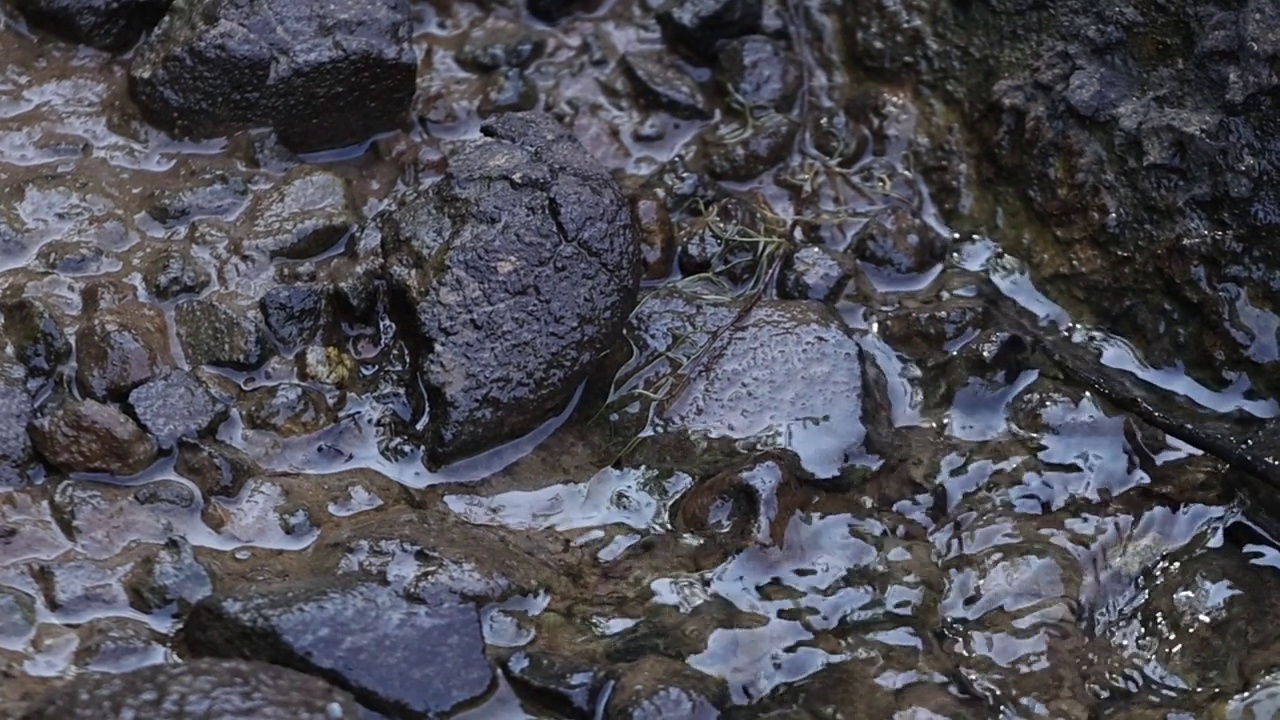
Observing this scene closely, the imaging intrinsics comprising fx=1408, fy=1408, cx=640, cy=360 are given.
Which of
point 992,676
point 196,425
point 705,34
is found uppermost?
point 705,34

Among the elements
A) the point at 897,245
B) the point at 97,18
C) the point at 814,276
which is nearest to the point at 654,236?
the point at 814,276

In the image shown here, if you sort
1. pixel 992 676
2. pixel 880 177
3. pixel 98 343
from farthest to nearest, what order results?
pixel 880 177 < pixel 98 343 < pixel 992 676

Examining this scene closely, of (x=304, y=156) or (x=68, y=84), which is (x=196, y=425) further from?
(x=68, y=84)

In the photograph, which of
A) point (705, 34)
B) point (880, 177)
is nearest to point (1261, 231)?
point (880, 177)

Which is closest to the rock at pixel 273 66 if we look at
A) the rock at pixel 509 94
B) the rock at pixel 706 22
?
the rock at pixel 509 94

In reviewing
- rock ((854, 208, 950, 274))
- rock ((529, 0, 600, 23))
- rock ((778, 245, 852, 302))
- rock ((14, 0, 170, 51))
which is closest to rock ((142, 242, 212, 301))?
rock ((14, 0, 170, 51))

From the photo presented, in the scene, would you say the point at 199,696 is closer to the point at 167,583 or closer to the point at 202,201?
the point at 167,583

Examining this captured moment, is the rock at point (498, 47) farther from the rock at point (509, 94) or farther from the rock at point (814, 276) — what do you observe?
the rock at point (814, 276)
